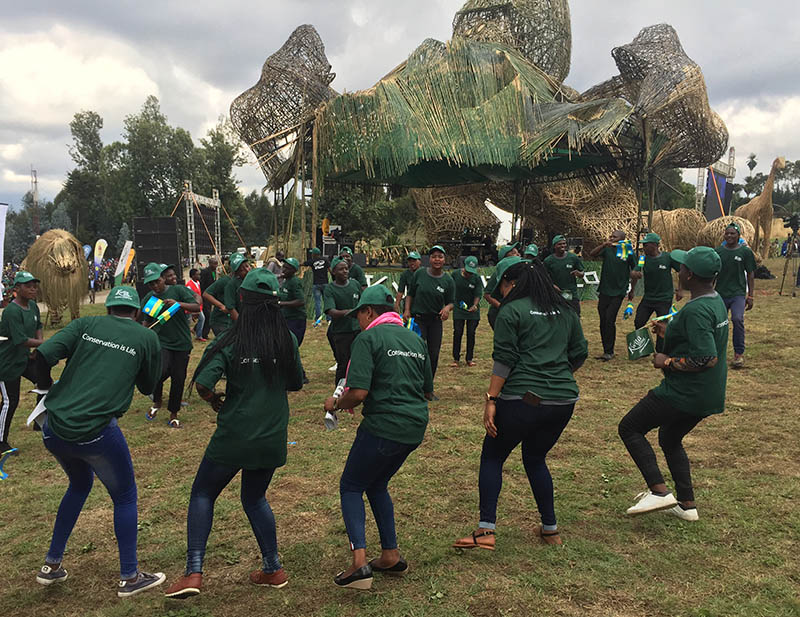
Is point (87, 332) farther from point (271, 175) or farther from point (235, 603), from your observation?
point (271, 175)

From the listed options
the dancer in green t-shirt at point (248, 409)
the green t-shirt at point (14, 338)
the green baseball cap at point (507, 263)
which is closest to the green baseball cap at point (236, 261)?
the green t-shirt at point (14, 338)

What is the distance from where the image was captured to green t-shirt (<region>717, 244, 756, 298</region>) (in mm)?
7512

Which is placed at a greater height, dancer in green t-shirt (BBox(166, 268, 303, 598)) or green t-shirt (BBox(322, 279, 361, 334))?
green t-shirt (BBox(322, 279, 361, 334))

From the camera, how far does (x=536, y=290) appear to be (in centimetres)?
348

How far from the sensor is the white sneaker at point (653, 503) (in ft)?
12.4

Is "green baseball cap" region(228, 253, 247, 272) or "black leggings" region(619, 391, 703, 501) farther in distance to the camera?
"green baseball cap" region(228, 253, 247, 272)

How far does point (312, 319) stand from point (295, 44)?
8.00 metres

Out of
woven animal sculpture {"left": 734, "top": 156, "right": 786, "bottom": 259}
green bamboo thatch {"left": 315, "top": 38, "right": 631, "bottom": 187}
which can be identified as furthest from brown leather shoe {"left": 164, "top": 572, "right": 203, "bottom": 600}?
woven animal sculpture {"left": 734, "top": 156, "right": 786, "bottom": 259}

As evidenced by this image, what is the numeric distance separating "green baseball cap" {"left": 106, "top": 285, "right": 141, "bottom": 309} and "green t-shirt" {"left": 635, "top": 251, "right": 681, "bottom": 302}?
7.06 m

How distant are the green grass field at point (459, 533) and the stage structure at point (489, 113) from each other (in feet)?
31.2

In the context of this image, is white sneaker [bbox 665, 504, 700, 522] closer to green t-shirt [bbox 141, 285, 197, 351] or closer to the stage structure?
green t-shirt [bbox 141, 285, 197, 351]

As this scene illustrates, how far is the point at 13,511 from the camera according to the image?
4391 mm

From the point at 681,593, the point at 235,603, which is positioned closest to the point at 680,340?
the point at 681,593

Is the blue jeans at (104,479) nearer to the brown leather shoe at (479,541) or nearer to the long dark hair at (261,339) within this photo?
the long dark hair at (261,339)
